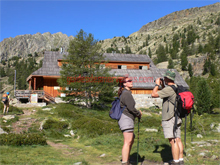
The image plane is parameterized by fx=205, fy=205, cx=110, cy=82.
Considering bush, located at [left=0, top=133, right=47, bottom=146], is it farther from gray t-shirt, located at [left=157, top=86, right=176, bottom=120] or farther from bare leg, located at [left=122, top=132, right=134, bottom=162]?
gray t-shirt, located at [left=157, top=86, right=176, bottom=120]

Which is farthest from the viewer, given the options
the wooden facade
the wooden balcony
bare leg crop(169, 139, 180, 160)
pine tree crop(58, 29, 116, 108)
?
the wooden facade

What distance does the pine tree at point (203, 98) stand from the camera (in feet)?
72.9

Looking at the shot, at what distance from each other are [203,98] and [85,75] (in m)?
12.9

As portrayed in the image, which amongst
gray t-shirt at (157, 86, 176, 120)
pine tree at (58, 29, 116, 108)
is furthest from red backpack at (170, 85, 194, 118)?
pine tree at (58, 29, 116, 108)

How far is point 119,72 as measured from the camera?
30438 millimetres

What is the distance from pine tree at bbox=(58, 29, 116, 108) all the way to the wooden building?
3.75 metres

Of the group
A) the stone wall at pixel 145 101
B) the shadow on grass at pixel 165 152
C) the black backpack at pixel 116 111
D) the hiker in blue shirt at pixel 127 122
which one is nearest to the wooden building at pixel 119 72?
the stone wall at pixel 145 101

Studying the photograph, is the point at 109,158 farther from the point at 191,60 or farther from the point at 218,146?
the point at 191,60

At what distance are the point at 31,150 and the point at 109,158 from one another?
2.92 metres

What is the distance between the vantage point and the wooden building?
27547mm

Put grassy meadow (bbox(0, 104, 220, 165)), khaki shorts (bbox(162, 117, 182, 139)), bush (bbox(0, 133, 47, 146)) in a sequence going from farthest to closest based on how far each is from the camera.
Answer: bush (bbox(0, 133, 47, 146)) < grassy meadow (bbox(0, 104, 220, 165)) < khaki shorts (bbox(162, 117, 182, 139))

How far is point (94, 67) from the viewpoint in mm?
21391

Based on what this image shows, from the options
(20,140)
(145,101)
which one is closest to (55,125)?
(20,140)

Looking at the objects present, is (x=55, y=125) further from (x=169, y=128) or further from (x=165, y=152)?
(x=169, y=128)
